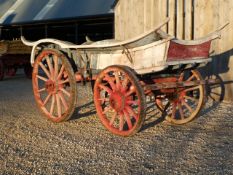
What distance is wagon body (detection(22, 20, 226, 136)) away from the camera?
560 centimetres

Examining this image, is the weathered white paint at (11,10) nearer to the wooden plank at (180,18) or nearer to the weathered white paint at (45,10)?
the weathered white paint at (45,10)

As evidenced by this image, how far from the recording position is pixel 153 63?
5688mm

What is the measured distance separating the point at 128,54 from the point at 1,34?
20051mm

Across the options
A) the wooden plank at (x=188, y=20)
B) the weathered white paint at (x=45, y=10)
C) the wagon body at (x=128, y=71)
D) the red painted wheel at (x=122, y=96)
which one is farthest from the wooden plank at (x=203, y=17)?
the weathered white paint at (x=45, y=10)

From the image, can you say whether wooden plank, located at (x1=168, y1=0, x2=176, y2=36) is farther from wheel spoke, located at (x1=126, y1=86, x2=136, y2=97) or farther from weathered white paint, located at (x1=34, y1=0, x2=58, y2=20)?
weathered white paint, located at (x1=34, y1=0, x2=58, y2=20)

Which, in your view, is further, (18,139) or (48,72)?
(48,72)

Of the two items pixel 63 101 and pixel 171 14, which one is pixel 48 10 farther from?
pixel 63 101

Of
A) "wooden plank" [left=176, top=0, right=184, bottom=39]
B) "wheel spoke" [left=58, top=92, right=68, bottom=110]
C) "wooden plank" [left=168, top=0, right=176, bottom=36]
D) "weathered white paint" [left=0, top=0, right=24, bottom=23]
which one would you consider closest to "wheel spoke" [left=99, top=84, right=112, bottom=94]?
"wheel spoke" [left=58, top=92, right=68, bottom=110]

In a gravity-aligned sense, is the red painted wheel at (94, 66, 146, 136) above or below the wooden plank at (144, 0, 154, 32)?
below

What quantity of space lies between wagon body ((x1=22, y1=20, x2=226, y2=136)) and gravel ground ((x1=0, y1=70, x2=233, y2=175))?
28 cm

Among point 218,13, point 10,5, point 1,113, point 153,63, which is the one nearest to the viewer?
point 153,63

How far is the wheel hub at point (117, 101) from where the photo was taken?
5848 mm

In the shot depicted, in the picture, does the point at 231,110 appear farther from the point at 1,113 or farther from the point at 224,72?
the point at 1,113

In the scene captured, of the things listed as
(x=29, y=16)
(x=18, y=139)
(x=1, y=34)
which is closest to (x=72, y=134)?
(x=18, y=139)
